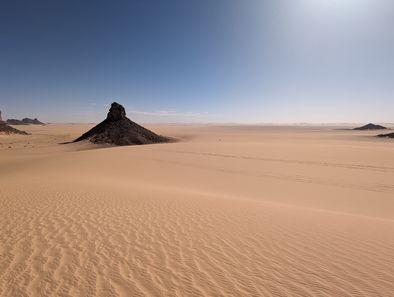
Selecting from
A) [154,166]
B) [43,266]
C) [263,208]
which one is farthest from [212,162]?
[43,266]

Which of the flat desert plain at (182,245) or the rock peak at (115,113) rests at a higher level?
the rock peak at (115,113)

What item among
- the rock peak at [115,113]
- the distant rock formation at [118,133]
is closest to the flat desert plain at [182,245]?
the distant rock formation at [118,133]

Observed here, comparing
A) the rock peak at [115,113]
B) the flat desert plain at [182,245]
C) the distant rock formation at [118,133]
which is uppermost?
the rock peak at [115,113]

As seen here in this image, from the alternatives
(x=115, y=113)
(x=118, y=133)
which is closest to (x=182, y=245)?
(x=118, y=133)

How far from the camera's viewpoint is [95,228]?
243 inches

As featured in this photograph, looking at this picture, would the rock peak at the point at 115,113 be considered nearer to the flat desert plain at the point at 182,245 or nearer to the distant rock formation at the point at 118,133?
the distant rock formation at the point at 118,133

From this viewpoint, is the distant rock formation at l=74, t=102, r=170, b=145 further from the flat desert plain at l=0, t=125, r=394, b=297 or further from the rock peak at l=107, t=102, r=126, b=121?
the flat desert plain at l=0, t=125, r=394, b=297

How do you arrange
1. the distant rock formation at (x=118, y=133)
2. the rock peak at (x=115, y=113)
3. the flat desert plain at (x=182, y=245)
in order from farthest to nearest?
the rock peak at (x=115, y=113) → the distant rock formation at (x=118, y=133) → the flat desert plain at (x=182, y=245)

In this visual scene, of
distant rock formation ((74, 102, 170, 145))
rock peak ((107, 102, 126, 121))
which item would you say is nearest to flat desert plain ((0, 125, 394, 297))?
distant rock formation ((74, 102, 170, 145))

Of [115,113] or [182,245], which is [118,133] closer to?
[115,113]

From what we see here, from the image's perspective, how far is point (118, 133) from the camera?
144ft

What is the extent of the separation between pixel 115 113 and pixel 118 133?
599 cm

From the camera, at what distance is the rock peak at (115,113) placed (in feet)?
156

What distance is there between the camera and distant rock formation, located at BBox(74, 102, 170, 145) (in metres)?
42.2
